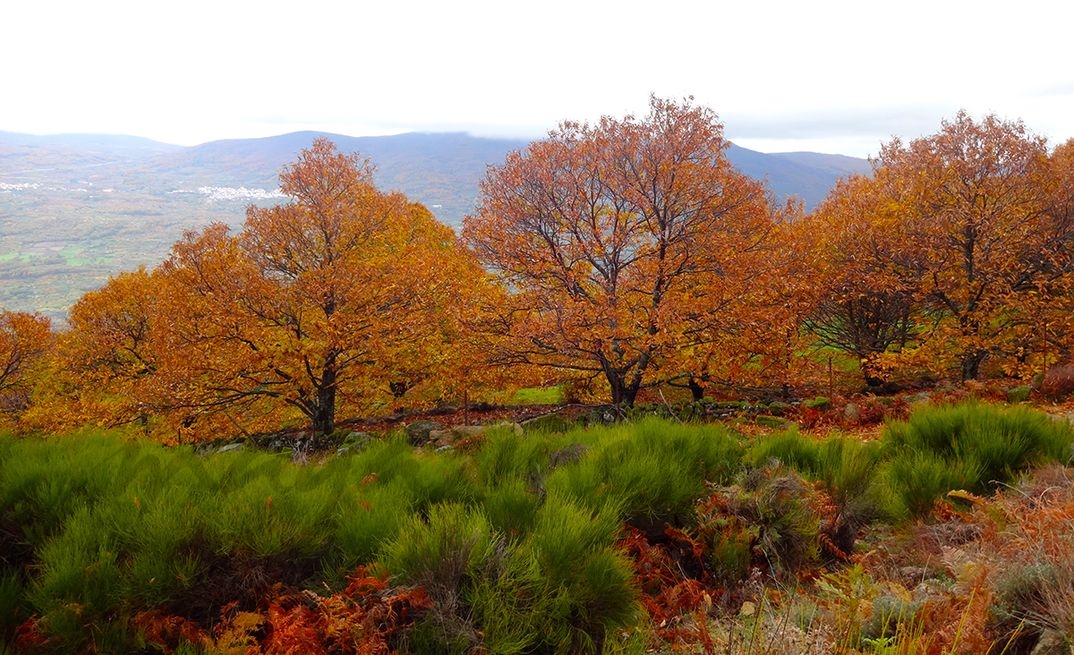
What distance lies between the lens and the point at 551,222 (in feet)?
45.4

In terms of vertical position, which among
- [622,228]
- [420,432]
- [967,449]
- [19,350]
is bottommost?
[19,350]

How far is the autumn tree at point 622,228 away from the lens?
521 inches

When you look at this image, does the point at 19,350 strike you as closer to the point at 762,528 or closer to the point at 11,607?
the point at 11,607

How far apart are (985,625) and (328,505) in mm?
3563

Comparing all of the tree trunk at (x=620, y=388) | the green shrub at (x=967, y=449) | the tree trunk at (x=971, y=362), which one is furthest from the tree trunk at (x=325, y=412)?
the tree trunk at (x=971, y=362)

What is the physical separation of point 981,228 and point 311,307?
1834 centimetres

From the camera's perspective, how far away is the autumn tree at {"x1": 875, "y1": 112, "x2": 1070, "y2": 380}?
620 inches

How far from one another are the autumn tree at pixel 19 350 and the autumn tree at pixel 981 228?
38.0m

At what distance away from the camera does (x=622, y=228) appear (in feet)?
44.7

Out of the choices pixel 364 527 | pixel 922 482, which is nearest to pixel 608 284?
pixel 922 482

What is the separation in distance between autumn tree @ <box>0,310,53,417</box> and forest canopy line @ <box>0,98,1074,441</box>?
12621mm

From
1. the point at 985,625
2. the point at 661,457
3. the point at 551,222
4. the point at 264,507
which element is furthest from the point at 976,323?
the point at 264,507

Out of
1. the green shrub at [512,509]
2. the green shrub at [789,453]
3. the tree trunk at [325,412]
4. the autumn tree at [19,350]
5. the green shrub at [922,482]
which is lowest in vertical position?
the autumn tree at [19,350]

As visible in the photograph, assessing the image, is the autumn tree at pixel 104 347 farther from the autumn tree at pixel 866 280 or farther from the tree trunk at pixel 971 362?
the tree trunk at pixel 971 362
